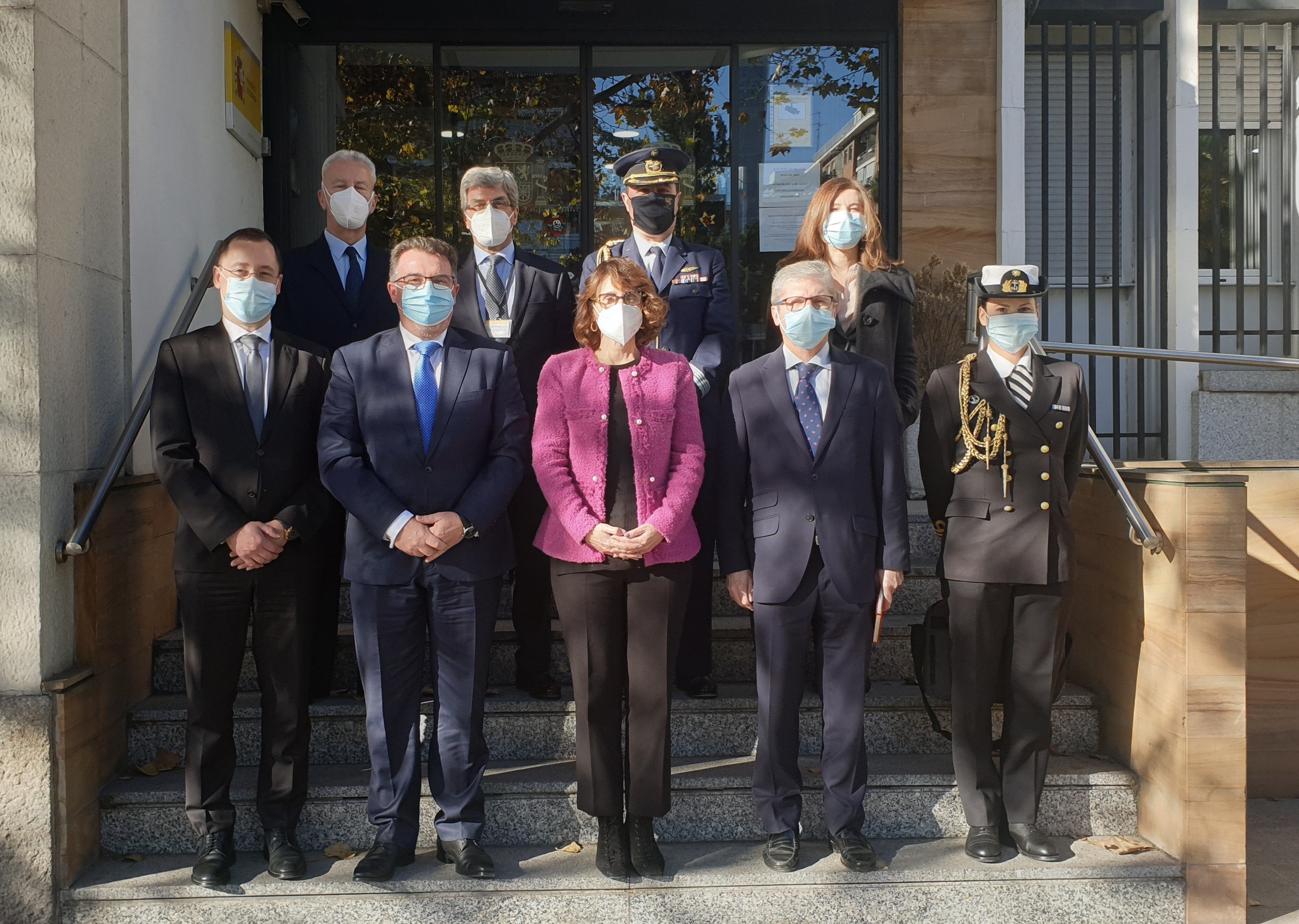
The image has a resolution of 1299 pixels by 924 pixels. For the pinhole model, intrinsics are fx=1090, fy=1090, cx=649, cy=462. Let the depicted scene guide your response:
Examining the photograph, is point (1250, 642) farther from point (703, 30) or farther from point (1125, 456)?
point (703, 30)

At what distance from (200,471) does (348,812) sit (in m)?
1.28

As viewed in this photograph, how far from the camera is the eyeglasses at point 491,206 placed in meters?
Result: 4.21

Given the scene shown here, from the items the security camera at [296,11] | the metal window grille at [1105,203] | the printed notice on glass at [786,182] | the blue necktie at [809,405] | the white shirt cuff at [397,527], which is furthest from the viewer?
the printed notice on glass at [786,182]

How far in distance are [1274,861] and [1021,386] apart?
2.14m

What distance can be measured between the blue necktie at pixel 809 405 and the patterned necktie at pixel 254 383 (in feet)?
5.93

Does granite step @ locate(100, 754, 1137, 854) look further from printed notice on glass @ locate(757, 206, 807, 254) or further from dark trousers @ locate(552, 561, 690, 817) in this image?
printed notice on glass @ locate(757, 206, 807, 254)

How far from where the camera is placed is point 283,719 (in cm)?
363

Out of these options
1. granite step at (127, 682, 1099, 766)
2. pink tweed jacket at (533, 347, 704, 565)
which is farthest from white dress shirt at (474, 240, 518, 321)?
granite step at (127, 682, 1099, 766)

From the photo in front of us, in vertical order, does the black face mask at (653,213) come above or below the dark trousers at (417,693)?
above

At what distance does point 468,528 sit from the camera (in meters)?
3.53

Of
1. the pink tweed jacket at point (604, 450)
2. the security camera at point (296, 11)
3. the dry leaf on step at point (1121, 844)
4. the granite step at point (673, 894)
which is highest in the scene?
the security camera at point (296, 11)

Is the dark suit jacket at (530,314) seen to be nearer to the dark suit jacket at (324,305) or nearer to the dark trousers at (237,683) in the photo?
the dark suit jacket at (324,305)

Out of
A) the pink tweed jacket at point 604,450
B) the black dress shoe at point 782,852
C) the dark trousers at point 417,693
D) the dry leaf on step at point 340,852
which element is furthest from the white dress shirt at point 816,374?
the dry leaf on step at point 340,852

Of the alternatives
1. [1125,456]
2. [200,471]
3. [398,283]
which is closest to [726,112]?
[1125,456]
